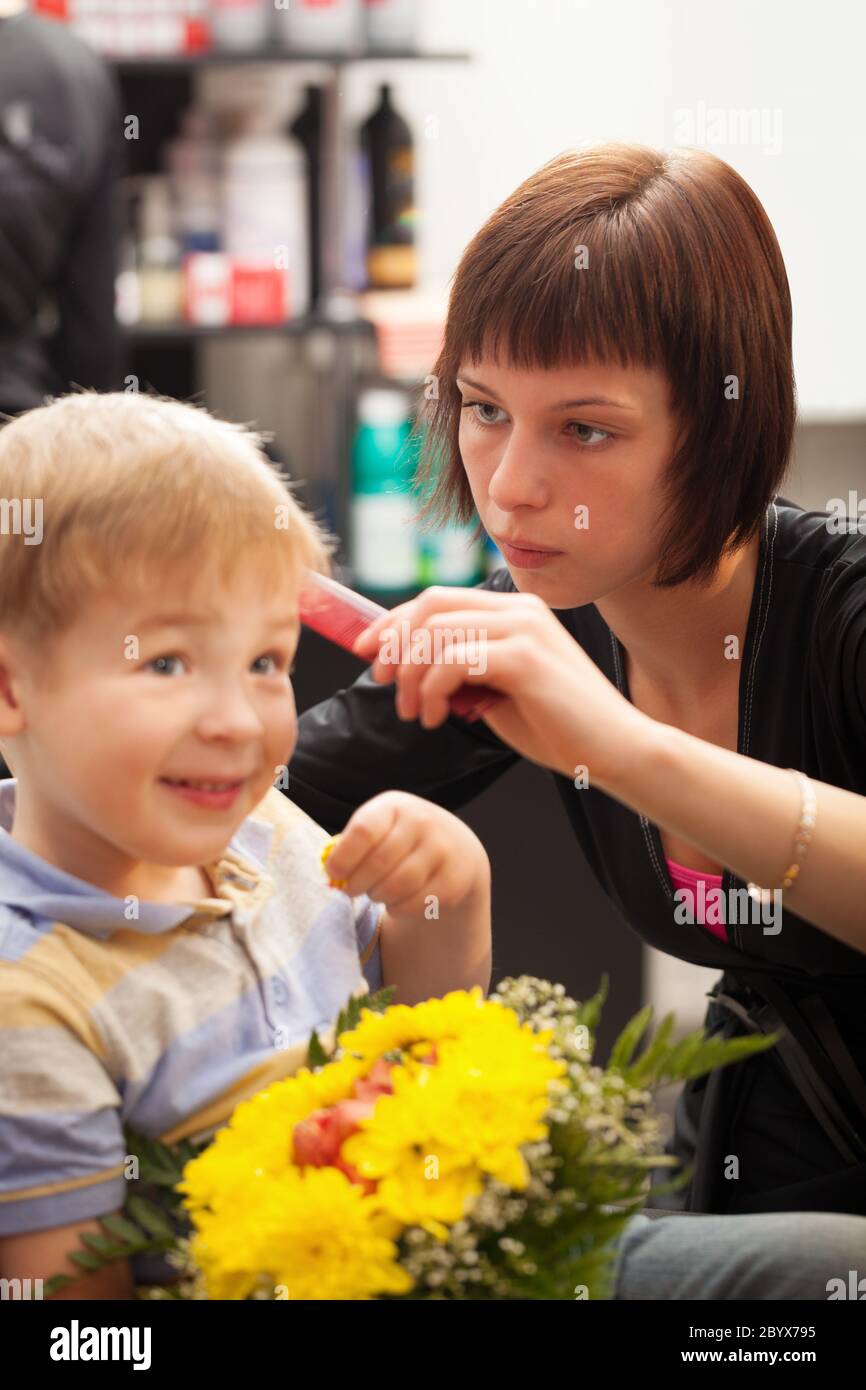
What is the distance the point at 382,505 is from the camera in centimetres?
256

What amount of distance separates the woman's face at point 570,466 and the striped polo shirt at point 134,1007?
0.88ft

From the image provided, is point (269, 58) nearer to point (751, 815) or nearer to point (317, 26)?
point (317, 26)

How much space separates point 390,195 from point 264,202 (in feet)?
0.73

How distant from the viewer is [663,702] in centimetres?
127

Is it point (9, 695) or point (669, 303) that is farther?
point (669, 303)

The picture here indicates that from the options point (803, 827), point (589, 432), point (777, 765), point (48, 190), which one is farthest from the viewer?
point (48, 190)

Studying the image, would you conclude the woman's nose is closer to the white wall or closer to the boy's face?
the boy's face

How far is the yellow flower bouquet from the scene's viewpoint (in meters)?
0.72

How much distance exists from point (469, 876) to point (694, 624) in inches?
13.7

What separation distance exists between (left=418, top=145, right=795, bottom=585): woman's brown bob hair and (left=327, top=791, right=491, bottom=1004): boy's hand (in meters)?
0.29

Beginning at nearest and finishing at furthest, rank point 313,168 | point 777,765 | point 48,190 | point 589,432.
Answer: point 589,432 < point 777,765 < point 48,190 < point 313,168

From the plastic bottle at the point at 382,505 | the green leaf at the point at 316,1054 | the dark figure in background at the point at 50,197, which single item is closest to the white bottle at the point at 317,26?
the dark figure in background at the point at 50,197

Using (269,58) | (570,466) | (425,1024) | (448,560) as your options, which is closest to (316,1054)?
(425,1024)

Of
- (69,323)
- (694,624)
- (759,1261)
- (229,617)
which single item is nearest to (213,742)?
(229,617)
